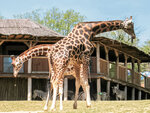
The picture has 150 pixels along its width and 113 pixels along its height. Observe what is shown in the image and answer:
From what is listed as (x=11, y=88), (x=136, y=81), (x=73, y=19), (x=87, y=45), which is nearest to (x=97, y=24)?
(x=87, y=45)

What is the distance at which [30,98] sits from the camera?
66.0 ft

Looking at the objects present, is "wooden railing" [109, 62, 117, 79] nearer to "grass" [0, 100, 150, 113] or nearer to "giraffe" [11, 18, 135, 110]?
"grass" [0, 100, 150, 113]

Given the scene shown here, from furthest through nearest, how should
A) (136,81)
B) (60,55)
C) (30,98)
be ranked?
(136,81) → (30,98) → (60,55)

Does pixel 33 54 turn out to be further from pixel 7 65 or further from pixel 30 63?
pixel 7 65

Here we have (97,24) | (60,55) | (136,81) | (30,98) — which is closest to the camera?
(60,55)

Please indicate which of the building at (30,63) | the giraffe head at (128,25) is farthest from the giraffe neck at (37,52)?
the building at (30,63)

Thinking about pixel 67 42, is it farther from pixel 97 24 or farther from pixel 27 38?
pixel 27 38

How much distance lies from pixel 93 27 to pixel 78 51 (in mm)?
1004

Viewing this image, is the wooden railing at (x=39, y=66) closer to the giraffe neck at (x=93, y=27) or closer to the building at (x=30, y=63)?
the building at (x=30, y=63)

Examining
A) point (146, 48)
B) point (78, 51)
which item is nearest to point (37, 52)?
point (78, 51)

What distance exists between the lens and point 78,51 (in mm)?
11008

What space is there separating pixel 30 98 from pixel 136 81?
9.80 m

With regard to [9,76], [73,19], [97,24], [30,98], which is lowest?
[30,98]

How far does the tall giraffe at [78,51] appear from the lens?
35.1ft
